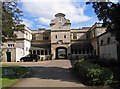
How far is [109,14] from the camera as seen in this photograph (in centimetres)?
1828

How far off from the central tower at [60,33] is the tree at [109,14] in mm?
42004

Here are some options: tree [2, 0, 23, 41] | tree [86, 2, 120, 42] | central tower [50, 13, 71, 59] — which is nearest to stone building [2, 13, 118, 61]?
central tower [50, 13, 71, 59]

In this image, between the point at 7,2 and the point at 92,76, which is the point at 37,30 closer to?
the point at 7,2

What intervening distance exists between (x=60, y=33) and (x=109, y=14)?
4350 centimetres

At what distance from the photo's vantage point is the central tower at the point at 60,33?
61.3 meters

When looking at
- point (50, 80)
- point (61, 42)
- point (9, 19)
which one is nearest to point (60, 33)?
point (61, 42)

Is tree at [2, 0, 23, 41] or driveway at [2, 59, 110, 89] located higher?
tree at [2, 0, 23, 41]

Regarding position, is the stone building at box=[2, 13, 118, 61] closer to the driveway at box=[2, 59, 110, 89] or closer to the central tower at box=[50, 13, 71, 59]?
the central tower at box=[50, 13, 71, 59]

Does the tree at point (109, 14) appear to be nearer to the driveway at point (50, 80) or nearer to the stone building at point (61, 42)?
the driveway at point (50, 80)

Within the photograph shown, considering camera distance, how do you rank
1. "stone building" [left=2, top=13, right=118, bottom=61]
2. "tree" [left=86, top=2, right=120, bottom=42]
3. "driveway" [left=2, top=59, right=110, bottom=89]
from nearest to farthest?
"driveway" [left=2, top=59, right=110, bottom=89], "tree" [left=86, top=2, right=120, bottom=42], "stone building" [left=2, top=13, right=118, bottom=61]

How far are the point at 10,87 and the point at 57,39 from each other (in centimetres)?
4790

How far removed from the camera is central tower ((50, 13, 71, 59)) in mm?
61312

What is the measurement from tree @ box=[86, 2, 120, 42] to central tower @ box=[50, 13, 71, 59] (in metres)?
42.0

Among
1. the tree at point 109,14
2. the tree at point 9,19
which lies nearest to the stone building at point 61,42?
the tree at point 9,19
